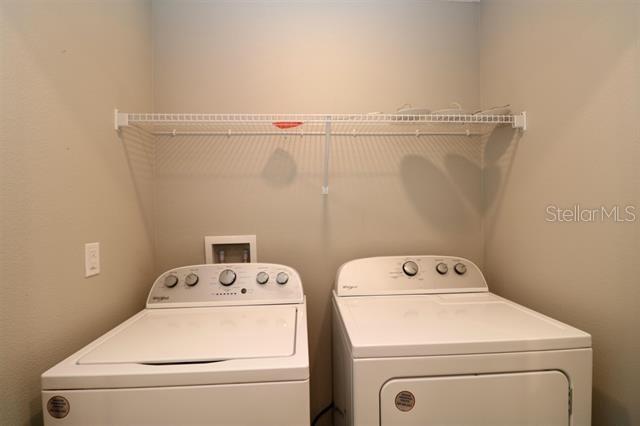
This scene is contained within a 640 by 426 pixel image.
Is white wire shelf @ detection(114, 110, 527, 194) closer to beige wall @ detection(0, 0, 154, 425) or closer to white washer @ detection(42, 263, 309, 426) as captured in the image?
beige wall @ detection(0, 0, 154, 425)

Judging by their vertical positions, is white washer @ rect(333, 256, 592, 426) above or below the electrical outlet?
below

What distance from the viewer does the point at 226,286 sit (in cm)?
138

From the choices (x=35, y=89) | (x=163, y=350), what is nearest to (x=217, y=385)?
(x=163, y=350)

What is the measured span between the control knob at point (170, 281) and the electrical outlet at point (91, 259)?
29 centimetres

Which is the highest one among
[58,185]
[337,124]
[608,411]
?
[337,124]

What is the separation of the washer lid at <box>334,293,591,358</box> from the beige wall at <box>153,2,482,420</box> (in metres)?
0.47

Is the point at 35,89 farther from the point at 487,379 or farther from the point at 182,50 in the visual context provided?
the point at 487,379

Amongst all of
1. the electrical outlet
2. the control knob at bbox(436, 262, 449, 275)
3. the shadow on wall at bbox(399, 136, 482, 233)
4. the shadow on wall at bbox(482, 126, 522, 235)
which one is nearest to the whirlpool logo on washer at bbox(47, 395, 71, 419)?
the electrical outlet

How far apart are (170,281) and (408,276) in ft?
3.76

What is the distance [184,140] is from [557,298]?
6.27ft

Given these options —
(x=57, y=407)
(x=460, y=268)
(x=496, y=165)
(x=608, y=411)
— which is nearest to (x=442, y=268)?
(x=460, y=268)

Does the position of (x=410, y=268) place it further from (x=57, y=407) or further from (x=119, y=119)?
(x=119, y=119)

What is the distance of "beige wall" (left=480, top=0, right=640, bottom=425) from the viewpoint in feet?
3.13

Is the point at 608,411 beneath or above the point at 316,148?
beneath
